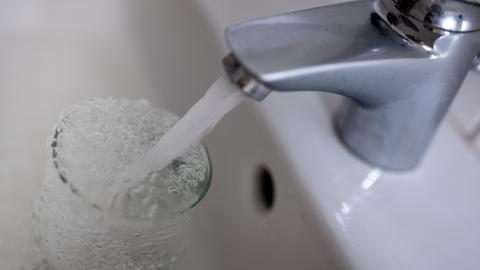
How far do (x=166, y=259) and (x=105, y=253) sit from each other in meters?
0.04

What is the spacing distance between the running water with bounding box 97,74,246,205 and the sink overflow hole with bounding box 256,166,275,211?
0.10 metres

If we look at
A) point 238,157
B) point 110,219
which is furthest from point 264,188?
point 110,219

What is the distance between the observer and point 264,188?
1.38 feet

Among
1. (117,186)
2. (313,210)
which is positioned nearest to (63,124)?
(117,186)

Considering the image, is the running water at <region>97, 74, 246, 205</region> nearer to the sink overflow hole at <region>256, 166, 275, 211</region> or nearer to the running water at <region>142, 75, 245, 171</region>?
the running water at <region>142, 75, 245, 171</region>

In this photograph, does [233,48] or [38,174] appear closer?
[233,48]

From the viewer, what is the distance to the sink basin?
0.36 m

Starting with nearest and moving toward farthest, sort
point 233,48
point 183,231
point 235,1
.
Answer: point 233,48 → point 183,231 → point 235,1

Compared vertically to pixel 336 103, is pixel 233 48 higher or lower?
higher

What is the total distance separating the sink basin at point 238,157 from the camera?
36 centimetres

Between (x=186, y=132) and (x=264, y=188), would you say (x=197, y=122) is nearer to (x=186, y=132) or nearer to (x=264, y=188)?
(x=186, y=132)

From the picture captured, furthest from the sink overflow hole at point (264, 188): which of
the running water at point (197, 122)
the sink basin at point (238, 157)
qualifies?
the running water at point (197, 122)

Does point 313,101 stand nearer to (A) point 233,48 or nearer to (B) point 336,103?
(B) point 336,103

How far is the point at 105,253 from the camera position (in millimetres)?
343
